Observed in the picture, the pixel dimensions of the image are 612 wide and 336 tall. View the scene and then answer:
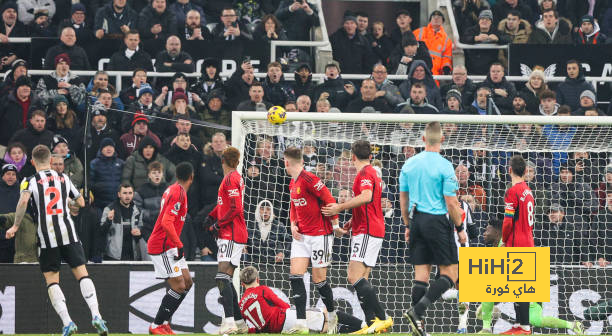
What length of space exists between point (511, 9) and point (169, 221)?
1085 cm

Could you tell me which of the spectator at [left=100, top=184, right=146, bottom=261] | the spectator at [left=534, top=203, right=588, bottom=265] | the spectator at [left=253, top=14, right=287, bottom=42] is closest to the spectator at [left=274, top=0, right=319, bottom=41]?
Result: the spectator at [left=253, top=14, right=287, bottom=42]

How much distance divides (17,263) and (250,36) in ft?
21.8

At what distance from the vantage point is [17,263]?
1409 centimetres

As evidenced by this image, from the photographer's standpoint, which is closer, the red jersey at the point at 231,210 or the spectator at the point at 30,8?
the red jersey at the point at 231,210

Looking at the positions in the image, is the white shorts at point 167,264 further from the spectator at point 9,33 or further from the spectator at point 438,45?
the spectator at point 438,45

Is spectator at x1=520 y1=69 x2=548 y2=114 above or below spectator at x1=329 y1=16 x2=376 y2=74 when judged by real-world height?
below

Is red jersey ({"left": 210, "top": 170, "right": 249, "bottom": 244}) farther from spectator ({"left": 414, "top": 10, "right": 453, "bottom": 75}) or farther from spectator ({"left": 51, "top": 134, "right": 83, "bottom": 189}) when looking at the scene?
spectator ({"left": 414, "top": 10, "right": 453, "bottom": 75})

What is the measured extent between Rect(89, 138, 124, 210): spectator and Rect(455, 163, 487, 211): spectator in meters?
4.82

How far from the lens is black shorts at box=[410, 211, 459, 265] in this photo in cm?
1020

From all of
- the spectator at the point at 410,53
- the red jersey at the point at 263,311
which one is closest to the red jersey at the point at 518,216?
the red jersey at the point at 263,311

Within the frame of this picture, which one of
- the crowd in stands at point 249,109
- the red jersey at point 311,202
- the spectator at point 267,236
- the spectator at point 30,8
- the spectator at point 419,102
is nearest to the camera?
the red jersey at point 311,202

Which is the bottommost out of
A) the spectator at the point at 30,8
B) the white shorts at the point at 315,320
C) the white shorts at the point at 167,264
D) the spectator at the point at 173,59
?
the white shorts at the point at 315,320

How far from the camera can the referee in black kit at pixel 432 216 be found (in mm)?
10180

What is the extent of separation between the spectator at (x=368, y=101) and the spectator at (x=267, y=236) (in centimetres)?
288
